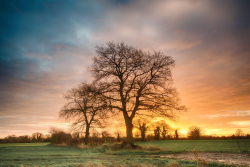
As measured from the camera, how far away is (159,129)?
59.5 m

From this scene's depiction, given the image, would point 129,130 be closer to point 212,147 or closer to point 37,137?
point 212,147

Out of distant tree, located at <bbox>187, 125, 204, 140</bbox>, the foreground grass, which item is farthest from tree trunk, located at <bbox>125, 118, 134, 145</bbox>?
distant tree, located at <bbox>187, 125, 204, 140</bbox>

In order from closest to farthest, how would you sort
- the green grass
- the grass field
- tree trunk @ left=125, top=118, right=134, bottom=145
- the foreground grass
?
the foreground grass → the grass field → the green grass → tree trunk @ left=125, top=118, right=134, bottom=145

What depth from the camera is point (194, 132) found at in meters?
57.9

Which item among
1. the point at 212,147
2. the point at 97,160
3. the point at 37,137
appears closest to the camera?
the point at 97,160

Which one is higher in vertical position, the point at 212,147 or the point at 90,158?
the point at 90,158

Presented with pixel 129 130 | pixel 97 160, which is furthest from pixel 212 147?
pixel 97 160

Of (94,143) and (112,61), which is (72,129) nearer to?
(94,143)

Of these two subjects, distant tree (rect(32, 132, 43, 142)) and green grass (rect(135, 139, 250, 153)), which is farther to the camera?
distant tree (rect(32, 132, 43, 142))

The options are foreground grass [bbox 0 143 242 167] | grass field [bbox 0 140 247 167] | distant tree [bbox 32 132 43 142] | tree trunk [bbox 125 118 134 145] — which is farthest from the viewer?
distant tree [bbox 32 132 43 142]

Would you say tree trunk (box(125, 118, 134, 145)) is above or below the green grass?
above

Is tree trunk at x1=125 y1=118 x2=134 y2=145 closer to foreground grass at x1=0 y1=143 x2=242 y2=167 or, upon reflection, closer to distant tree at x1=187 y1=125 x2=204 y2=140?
foreground grass at x1=0 y1=143 x2=242 y2=167

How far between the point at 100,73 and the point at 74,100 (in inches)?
506

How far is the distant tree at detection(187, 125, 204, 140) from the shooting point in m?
56.3
